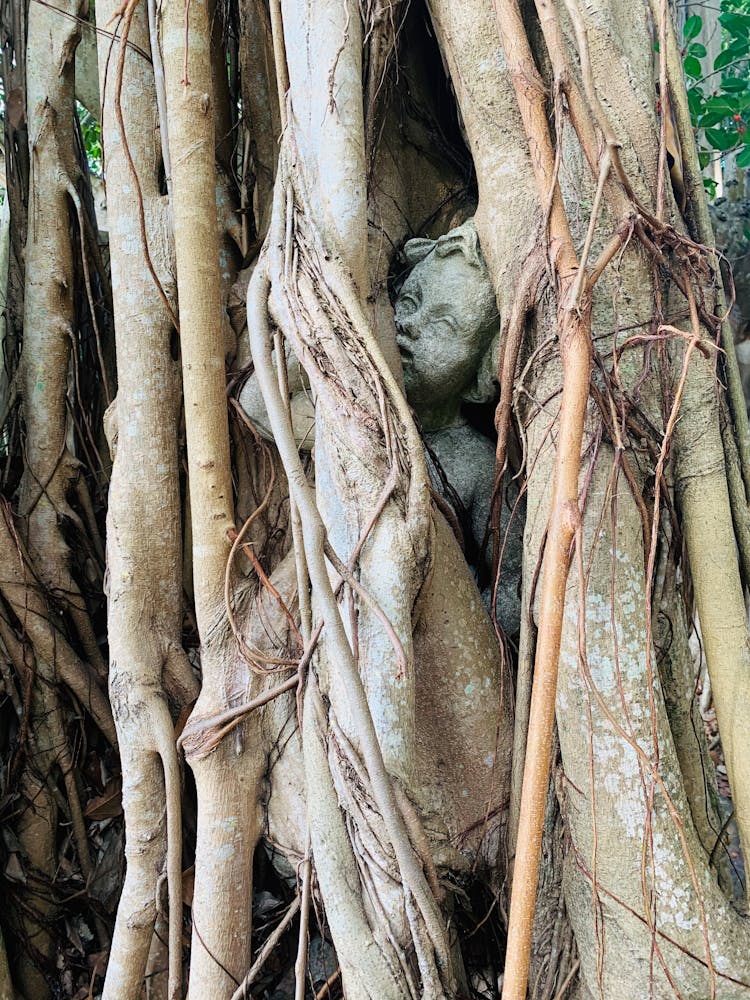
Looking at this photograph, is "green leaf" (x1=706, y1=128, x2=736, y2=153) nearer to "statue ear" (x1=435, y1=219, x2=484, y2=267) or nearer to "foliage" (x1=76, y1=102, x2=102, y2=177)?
"statue ear" (x1=435, y1=219, x2=484, y2=267)

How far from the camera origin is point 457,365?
5.16ft

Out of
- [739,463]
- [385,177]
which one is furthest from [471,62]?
[739,463]

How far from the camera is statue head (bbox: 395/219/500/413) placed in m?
1.53

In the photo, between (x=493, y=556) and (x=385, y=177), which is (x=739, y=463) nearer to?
(x=493, y=556)

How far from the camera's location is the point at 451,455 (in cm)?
171

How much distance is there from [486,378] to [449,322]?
5.4 inches

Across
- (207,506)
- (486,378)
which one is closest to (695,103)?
(486,378)

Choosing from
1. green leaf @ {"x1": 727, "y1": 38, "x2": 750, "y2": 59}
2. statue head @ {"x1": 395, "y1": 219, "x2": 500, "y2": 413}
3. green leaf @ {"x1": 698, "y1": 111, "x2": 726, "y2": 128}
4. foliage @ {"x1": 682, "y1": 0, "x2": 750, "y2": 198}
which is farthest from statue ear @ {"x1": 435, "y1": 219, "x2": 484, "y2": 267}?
green leaf @ {"x1": 727, "y1": 38, "x2": 750, "y2": 59}

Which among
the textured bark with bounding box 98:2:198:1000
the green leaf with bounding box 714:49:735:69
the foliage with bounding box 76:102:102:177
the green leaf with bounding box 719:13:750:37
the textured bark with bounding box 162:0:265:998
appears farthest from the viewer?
the foliage with bounding box 76:102:102:177

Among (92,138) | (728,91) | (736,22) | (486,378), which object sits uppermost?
(92,138)

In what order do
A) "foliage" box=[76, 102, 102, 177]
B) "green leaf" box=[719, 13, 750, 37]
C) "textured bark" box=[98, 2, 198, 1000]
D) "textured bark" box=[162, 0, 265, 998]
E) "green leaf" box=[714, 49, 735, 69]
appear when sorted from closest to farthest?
1. "textured bark" box=[162, 0, 265, 998]
2. "textured bark" box=[98, 2, 198, 1000]
3. "green leaf" box=[719, 13, 750, 37]
4. "green leaf" box=[714, 49, 735, 69]
5. "foliage" box=[76, 102, 102, 177]

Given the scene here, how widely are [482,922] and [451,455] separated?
2.88ft

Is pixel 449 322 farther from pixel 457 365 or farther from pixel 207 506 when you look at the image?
pixel 207 506

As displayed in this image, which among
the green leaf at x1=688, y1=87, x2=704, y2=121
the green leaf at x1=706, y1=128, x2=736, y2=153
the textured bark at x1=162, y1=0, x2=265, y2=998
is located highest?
the green leaf at x1=688, y1=87, x2=704, y2=121
